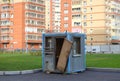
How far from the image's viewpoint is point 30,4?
100000 mm

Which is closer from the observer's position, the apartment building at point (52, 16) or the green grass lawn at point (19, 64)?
the green grass lawn at point (19, 64)

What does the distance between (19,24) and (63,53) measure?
82265mm

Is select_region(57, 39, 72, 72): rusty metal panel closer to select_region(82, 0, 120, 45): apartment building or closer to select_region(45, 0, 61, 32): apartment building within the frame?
select_region(82, 0, 120, 45): apartment building

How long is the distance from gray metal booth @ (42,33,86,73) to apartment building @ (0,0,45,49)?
78.1 meters

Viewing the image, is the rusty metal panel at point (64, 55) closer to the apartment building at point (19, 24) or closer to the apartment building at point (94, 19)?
the apartment building at point (94, 19)

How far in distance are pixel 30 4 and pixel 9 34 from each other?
39.8 feet

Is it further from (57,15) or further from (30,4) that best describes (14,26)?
(57,15)

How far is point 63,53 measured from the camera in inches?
689

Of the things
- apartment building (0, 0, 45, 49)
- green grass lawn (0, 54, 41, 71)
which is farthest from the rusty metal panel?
apartment building (0, 0, 45, 49)

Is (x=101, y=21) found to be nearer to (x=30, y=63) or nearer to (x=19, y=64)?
(x=30, y=63)

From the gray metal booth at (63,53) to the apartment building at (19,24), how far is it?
78117mm

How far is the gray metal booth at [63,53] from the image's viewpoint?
1750 centimetres

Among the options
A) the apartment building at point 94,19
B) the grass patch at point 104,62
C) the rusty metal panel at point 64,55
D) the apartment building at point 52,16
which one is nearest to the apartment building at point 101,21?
the apartment building at point 94,19

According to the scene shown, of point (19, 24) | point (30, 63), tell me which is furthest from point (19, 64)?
point (19, 24)
